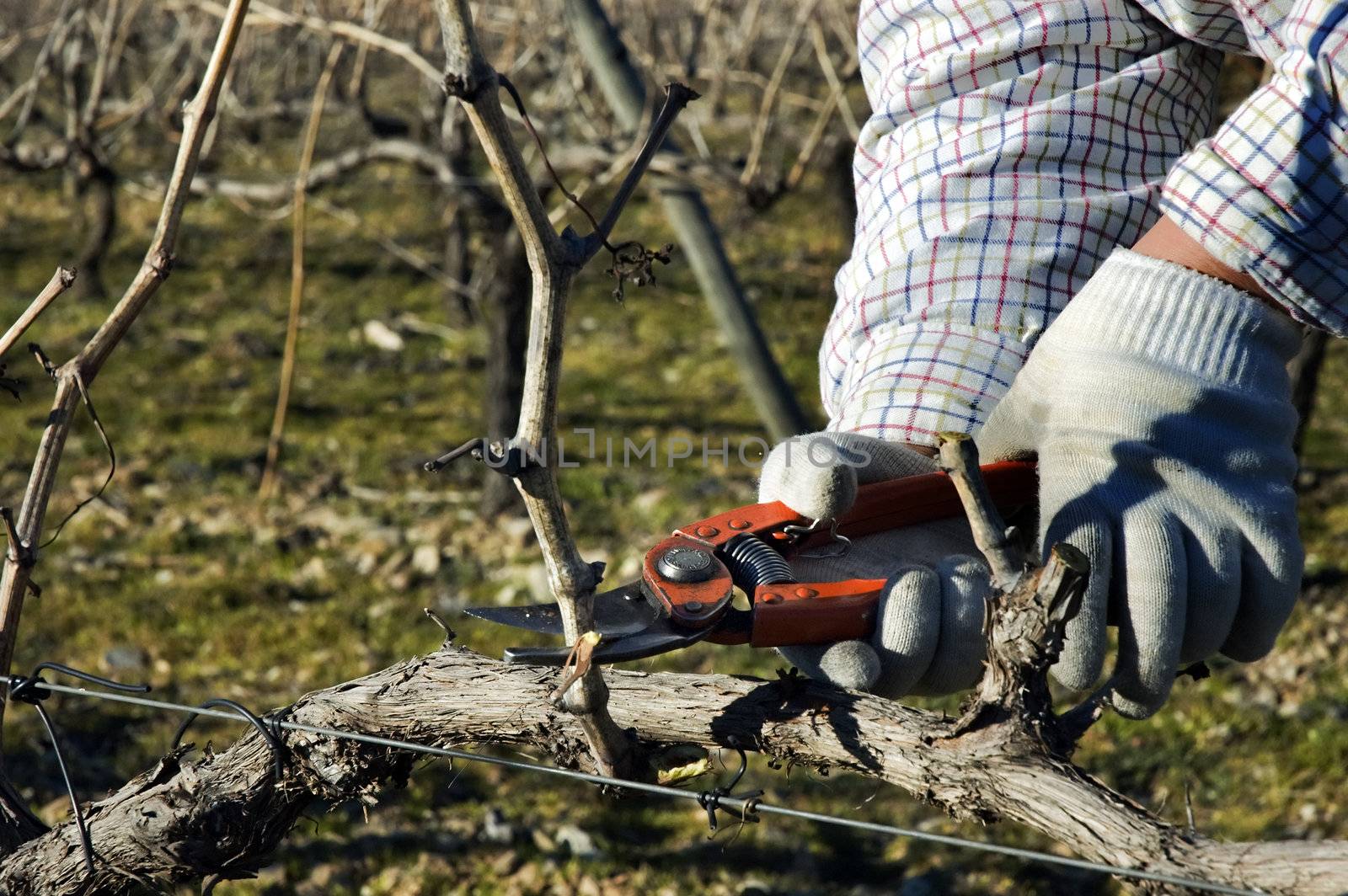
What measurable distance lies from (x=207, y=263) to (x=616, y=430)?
495cm

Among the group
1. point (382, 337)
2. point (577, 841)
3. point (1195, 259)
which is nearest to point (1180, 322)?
point (1195, 259)

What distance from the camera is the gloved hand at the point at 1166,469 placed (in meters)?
1.47

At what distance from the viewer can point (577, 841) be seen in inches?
147

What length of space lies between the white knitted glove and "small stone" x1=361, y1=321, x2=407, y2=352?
6.70 m

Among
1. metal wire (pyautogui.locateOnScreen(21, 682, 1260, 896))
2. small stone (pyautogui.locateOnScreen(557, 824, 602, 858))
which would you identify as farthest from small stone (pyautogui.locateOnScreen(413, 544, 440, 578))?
metal wire (pyautogui.locateOnScreen(21, 682, 1260, 896))

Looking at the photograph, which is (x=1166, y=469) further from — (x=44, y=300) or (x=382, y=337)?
(x=382, y=337)

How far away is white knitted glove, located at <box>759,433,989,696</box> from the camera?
1.54 meters

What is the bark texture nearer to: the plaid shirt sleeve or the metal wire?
the metal wire

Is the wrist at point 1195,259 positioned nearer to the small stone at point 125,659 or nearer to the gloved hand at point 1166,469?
the gloved hand at point 1166,469

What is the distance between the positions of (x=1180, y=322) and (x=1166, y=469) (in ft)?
0.64

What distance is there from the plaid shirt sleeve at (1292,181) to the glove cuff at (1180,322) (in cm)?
4

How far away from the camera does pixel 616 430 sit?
673 cm

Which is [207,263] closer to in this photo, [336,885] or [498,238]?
[498,238]

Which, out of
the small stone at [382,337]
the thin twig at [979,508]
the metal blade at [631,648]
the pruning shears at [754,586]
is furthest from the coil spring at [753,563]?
the small stone at [382,337]
